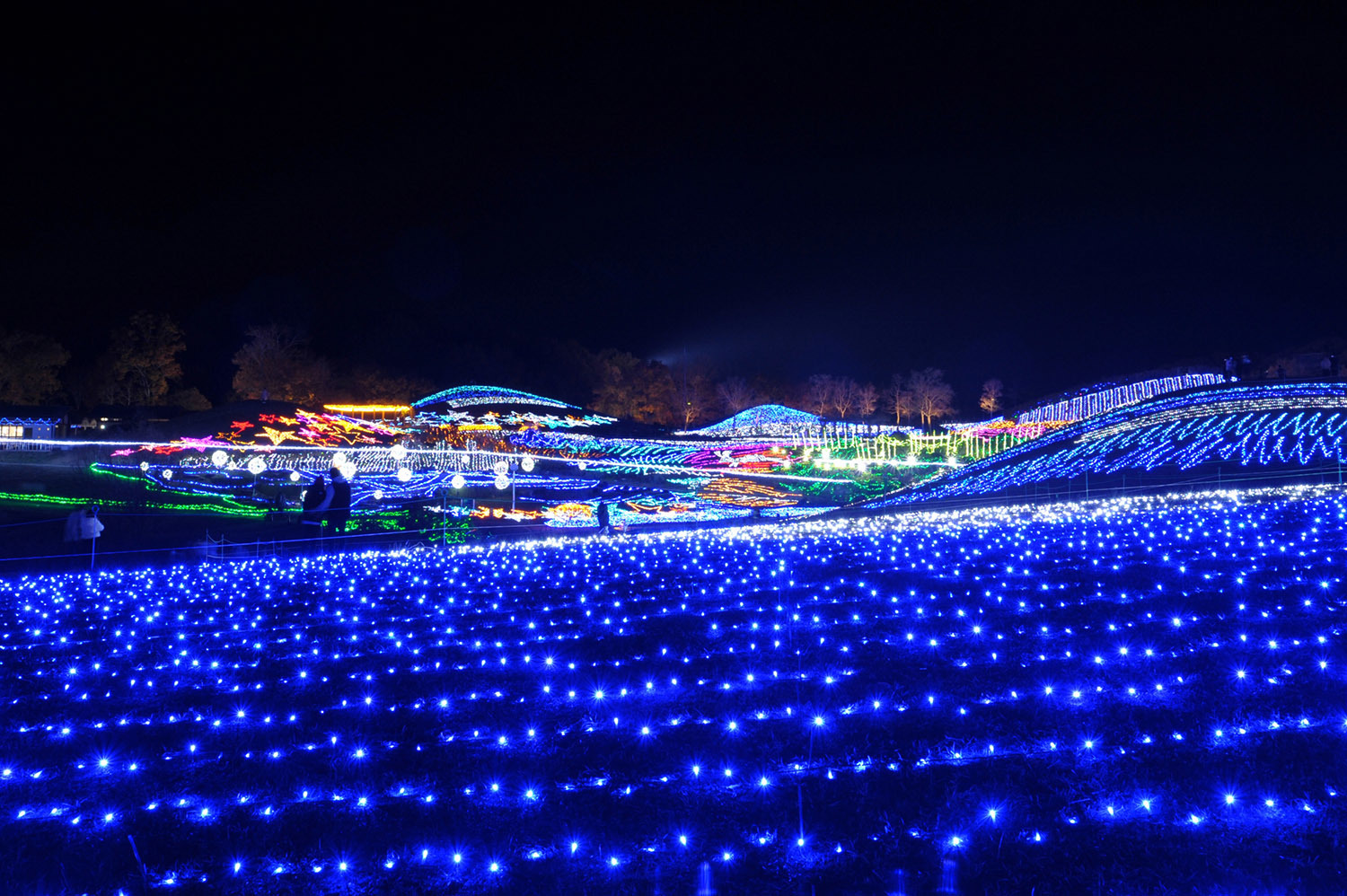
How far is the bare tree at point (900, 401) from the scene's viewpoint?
182 ft

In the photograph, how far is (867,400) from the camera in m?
55.3

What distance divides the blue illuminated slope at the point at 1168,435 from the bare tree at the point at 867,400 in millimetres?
40957

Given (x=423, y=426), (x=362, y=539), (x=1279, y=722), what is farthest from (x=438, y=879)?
(x=423, y=426)

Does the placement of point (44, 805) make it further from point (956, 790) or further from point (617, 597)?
point (617, 597)

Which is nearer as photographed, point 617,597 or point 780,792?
point 780,792

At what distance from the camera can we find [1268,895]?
1.86 meters

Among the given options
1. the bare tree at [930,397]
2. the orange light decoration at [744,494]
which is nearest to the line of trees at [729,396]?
the bare tree at [930,397]

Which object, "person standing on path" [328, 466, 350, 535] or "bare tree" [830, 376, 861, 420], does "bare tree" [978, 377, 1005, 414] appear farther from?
"person standing on path" [328, 466, 350, 535]

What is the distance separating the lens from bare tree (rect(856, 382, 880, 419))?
55.3 meters

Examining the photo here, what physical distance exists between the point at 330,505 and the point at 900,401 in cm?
5154

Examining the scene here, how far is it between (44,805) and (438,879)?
1545 mm

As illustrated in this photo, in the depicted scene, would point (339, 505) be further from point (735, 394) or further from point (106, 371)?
point (735, 394)

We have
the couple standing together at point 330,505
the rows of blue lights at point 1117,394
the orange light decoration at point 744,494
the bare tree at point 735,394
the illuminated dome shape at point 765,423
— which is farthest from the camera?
the bare tree at point 735,394

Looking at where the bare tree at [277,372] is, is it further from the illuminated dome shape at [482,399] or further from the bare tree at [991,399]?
the bare tree at [991,399]
